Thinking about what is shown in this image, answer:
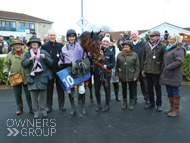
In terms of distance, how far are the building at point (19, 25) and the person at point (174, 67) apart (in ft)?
115

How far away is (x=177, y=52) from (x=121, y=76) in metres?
1.57

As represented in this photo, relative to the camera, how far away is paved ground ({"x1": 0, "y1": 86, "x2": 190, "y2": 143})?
9.83ft

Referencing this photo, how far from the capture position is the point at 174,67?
3662mm

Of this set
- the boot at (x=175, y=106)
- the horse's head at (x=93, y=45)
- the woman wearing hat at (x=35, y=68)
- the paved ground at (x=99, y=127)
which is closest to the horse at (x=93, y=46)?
the horse's head at (x=93, y=45)

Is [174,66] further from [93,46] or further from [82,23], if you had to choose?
[82,23]

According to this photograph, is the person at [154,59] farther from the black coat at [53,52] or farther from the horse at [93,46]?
the black coat at [53,52]

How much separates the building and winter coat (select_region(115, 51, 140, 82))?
113 feet

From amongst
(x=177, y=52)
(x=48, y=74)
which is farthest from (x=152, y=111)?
(x=48, y=74)

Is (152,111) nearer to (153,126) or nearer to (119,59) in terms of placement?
(153,126)

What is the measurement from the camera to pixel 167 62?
3.86 metres

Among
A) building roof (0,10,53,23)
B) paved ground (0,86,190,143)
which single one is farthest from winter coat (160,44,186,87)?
building roof (0,10,53,23)

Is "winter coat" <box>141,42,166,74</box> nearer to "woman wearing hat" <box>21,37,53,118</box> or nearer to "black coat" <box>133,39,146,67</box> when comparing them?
"black coat" <box>133,39,146,67</box>

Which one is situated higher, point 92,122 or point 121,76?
point 121,76

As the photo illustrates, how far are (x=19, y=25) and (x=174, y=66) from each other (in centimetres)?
3888
